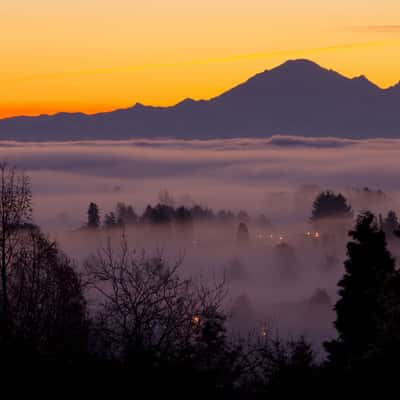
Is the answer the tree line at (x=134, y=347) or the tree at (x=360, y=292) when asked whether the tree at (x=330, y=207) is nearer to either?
the tree at (x=360, y=292)

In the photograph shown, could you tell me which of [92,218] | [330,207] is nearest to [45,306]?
[92,218]

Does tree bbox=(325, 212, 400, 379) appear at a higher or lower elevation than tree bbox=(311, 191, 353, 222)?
higher

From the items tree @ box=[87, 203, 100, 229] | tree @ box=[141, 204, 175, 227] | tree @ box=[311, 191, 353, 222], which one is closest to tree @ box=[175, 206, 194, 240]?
tree @ box=[141, 204, 175, 227]

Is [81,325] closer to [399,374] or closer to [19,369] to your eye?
[19,369]

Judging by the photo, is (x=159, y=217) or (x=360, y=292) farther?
(x=159, y=217)

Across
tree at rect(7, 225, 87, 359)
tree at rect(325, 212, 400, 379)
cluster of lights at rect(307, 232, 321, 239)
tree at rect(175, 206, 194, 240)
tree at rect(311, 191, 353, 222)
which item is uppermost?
tree at rect(7, 225, 87, 359)

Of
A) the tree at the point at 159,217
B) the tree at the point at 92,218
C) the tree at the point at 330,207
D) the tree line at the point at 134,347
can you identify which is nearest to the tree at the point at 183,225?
the tree at the point at 159,217

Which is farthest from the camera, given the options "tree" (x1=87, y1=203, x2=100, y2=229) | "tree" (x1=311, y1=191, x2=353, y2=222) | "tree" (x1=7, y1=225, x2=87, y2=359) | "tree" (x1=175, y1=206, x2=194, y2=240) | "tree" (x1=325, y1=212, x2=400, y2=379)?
"tree" (x1=311, y1=191, x2=353, y2=222)

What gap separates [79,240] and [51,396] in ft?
477

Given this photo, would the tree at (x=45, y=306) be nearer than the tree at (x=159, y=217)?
Answer: Yes

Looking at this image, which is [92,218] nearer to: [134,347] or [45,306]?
[45,306]

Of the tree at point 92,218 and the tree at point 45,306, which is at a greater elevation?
the tree at point 45,306

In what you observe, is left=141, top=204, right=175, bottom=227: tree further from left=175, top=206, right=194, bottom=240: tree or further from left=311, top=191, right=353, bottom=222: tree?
left=311, top=191, right=353, bottom=222: tree

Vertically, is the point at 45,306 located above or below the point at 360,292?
above
